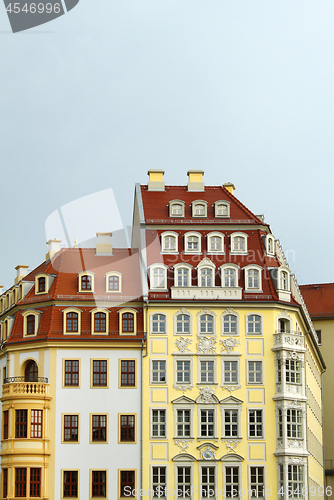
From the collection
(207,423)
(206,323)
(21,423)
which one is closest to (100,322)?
(206,323)

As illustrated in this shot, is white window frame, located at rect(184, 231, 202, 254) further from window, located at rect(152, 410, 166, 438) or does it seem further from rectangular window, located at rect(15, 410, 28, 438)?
rectangular window, located at rect(15, 410, 28, 438)

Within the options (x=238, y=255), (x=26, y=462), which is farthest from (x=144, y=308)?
(x=26, y=462)

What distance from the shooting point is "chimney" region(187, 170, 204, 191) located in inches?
3214

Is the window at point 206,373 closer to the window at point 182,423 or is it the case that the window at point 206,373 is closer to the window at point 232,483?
the window at point 182,423

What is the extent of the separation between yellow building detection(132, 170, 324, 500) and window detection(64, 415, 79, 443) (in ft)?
17.3

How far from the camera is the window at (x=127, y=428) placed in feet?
226

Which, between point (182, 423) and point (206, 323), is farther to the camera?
point (206, 323)

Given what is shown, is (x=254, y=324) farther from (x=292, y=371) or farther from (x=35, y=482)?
(x=35, y=482)

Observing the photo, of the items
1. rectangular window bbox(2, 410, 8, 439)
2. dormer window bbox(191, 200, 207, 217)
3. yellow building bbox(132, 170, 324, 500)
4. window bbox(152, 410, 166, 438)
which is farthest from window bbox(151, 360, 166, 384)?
dormer window bbox(191, 200, 207, 217)

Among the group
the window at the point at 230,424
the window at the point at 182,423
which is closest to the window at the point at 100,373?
the window at the point at 182,423

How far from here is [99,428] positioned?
68.9m

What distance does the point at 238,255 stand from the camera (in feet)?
246

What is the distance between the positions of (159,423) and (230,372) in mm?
6986

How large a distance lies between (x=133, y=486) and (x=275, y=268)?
21.2 m
